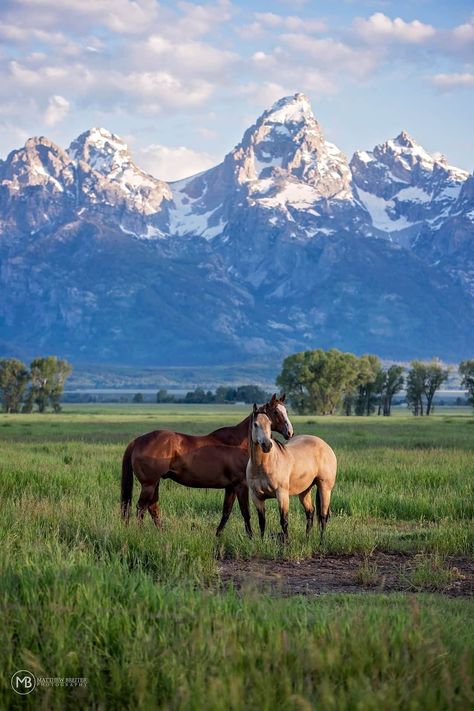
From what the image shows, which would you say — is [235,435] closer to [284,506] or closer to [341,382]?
[284,506]

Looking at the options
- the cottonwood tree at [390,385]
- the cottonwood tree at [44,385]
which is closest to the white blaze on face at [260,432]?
the cottonwood tree at [44,385]

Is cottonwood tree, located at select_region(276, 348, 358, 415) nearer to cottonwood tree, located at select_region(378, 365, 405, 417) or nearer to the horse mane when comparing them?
cottonwood tree, located at select_region(378, 365, 405, 417)

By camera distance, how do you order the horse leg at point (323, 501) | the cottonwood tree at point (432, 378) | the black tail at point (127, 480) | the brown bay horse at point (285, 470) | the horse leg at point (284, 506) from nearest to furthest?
the brown bay horse at point (285, 470) → the horse leg at point (284, 506) → the black tail at point (127, 480) → the horse leg at point (323, 501) → the cottonwood tree at point (432, 378)

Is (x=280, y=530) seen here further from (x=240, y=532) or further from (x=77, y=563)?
(x=77, y=563)

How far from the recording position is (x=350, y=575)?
12703 millimetres

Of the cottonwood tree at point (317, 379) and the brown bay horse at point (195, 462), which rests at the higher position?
the cottonwood tree at point (317, 379)

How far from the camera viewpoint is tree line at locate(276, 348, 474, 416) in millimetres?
120562

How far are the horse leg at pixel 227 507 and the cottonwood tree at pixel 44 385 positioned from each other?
11164 centimetres

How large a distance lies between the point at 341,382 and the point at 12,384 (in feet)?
137

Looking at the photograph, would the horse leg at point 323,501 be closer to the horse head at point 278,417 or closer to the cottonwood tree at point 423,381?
the horse head at point 278,417

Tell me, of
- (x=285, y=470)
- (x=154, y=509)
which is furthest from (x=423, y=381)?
(x=285, y=470)

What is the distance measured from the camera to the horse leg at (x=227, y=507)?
14984 mm

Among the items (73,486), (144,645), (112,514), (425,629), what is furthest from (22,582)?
(73,486)

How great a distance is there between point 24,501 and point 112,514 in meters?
2.01
